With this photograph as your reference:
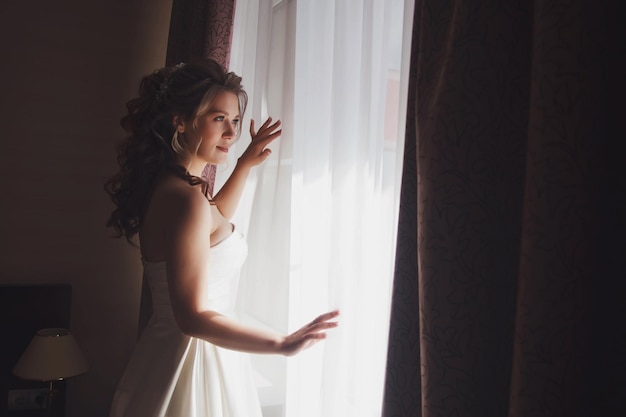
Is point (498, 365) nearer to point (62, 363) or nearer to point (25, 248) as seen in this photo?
point (62, 363)

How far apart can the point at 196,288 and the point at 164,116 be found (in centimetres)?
50

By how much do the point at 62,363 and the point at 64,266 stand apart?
1.55ft

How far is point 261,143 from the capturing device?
4.90 ft

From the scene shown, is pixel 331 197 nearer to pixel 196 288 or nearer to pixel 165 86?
pixel 196 288

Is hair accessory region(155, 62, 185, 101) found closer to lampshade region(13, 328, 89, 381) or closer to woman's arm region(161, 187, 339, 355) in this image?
woman's arm region(161, 187, 339, 355)

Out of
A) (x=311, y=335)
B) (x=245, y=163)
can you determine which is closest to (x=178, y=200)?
(x=245, y=163)

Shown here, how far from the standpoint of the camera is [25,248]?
87.4 inches

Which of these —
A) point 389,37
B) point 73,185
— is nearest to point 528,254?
point 389,37

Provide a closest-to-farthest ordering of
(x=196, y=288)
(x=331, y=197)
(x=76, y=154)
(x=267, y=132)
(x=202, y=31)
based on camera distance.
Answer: (x=196, y=288)
(x=331, y=197)
(x=267, y=132)
(x=202, y=31)
(x=76, y=154)

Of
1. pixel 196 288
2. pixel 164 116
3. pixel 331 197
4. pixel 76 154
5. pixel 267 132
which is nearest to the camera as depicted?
pixel 196 288

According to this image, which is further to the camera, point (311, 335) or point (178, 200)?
point (178, 200)

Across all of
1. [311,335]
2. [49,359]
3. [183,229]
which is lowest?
[49,359]

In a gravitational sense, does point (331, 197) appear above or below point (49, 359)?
above

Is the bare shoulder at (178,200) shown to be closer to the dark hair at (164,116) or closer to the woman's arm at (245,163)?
the dark hair at (164,116)
